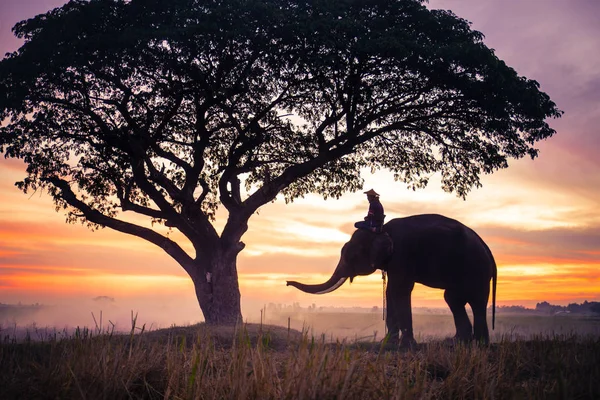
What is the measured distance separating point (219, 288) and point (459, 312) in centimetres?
792

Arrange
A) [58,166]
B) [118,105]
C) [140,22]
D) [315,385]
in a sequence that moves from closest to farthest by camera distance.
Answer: [315,385] → [140,22] → [118,105] → [58,166]

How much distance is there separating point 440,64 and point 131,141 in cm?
931

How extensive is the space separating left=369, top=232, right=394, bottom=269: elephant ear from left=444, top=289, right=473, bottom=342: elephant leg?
70.4 inches

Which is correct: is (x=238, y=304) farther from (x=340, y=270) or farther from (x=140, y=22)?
(x=140, y=22)

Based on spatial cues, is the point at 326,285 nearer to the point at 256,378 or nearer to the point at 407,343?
the point at 407,343

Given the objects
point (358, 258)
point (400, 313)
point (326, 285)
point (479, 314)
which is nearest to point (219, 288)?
point (326, 285)

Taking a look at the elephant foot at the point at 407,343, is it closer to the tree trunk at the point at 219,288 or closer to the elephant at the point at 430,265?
the elephant at the point at 430,265

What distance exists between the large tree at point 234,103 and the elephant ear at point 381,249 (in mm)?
4984

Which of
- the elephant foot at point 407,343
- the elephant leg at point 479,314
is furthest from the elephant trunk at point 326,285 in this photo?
the elephant leg at point 479,314

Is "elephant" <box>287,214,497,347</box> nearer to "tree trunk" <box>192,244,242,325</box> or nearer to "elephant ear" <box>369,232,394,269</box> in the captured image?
"elephant ear" <box>369,232,394,269</box>

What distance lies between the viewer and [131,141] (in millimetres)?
16938

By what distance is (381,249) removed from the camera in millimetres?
12820

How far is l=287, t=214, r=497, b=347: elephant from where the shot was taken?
41.8ft

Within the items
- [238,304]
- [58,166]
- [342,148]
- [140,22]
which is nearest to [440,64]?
[342,148]
